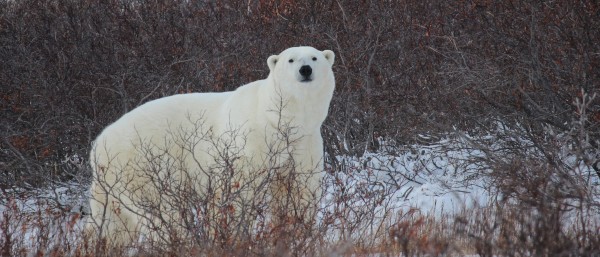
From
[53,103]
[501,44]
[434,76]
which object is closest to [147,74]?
[53,103]

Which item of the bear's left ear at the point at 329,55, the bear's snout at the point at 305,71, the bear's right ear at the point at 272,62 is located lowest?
the bear's snout at the point at 305,71

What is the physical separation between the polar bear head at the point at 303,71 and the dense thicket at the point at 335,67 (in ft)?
4.93

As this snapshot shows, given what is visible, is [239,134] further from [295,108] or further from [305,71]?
[305,71]

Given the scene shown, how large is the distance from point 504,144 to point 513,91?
14.0 inches

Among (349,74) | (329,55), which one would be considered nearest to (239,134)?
(329,55)

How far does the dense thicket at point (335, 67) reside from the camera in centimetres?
544

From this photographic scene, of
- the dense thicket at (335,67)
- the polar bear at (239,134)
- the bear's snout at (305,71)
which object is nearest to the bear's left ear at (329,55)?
the polar bear at (239,134)

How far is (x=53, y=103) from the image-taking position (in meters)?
6.29

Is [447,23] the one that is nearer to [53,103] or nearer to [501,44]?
[501,44]

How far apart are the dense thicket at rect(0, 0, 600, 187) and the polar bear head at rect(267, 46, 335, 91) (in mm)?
1501

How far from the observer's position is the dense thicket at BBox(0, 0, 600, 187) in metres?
5.44

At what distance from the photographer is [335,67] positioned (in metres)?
6.58

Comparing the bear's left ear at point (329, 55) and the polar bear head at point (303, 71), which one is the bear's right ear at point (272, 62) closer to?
the polar bear head at point (303, 71)

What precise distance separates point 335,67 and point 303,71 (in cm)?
271
